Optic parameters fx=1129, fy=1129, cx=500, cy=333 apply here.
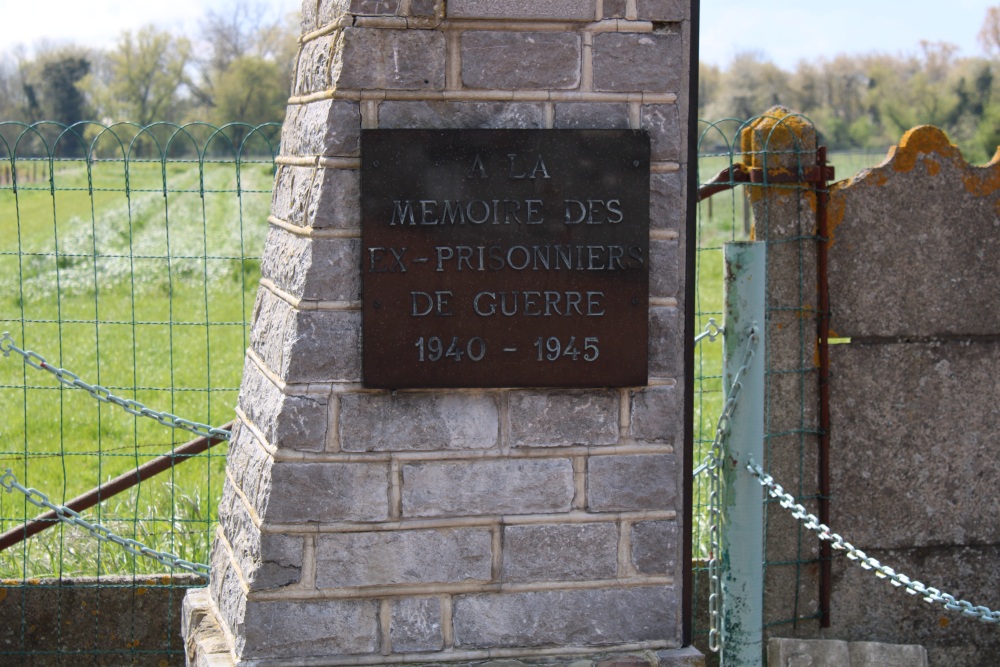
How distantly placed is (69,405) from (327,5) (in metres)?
6.34

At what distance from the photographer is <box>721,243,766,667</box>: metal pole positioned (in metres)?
3.21

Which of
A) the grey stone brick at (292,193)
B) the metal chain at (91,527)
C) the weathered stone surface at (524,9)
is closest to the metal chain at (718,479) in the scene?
the weathered stone surface at (524,9)

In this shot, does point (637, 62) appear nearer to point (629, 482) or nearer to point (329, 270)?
point (329, 270)

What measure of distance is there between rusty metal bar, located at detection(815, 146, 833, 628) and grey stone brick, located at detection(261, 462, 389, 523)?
1.77m

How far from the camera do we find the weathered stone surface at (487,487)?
9.61 ft

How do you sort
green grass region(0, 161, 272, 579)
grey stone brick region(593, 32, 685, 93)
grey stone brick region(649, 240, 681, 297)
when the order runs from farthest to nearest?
green grass region(0, 161, 272, 579) → grey stone brick region(649, 240, 681, 297) → grey stone brick region(593, 32, 685, 93)

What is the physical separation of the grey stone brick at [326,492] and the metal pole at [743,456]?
1042 mm

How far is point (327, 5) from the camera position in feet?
9.61

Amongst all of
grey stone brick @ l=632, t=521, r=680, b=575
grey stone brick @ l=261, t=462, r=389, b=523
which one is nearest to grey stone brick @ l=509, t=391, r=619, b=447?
grey stone brick @ l=632, t=521, r=680, b=575

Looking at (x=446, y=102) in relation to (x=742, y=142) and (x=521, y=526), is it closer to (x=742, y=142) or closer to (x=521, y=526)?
(x=521, y=526)

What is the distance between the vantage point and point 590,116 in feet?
9.48

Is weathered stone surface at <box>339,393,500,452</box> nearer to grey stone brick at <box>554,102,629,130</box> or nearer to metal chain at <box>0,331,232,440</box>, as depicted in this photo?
grey stone brick at <box>554,102,629,130</box>

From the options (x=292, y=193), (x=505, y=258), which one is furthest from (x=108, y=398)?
(x=505, y=258)

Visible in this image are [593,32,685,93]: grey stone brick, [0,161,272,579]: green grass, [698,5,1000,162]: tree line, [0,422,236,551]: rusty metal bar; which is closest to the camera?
[593,32,685,93]: grey stone brick
